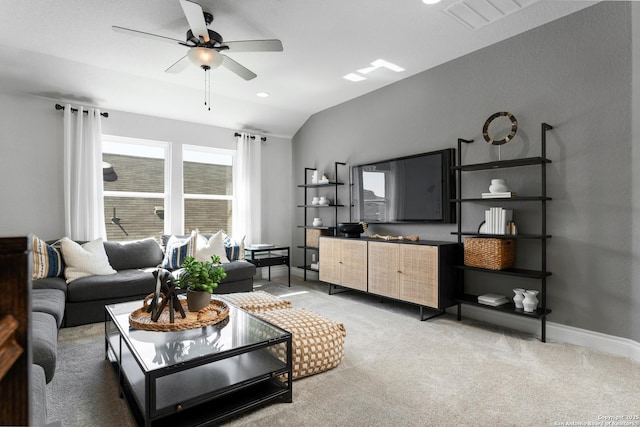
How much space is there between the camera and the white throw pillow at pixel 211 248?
4.45 metres

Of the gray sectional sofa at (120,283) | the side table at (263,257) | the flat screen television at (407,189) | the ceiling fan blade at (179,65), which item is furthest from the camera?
the side table at (263,257)

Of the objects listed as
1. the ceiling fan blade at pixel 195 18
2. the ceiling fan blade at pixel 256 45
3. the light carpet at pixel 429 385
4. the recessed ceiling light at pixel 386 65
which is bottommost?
the light carpet at pixel 429 385

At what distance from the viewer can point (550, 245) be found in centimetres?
303

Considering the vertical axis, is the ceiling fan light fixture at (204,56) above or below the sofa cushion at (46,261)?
above

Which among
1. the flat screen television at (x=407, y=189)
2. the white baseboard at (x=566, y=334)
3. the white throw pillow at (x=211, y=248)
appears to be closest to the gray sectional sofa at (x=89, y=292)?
the white throw pillow at (x=211, y=248)

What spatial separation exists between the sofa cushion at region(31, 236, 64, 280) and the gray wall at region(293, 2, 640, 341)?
411 cm

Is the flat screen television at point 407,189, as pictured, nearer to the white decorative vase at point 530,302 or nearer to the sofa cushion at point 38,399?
the white decorative vase at point 530,302

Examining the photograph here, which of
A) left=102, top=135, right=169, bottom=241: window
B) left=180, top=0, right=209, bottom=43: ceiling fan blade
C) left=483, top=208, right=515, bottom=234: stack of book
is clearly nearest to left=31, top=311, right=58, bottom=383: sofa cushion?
left=180, top=0, right=209, bottom=43: ceiling fan blade

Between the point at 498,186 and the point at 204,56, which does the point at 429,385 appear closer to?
the point at 498,186

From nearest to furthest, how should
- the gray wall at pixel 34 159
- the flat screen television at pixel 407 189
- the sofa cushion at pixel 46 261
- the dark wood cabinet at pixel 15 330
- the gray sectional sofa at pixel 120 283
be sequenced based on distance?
the dark wood cabinet at pixel 15 330, the gray sectional sofa at pixel 120 283, the sofa cushion at pixel 46 261, the flat screen television at pixel 407 189, the gray wall at pixel 34 159

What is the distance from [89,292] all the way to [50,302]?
23.9 inches

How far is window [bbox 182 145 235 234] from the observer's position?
527 cm

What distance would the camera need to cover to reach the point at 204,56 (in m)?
2.84

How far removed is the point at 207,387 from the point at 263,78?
3.48 meters
